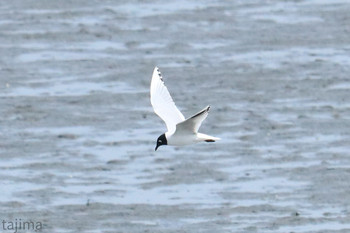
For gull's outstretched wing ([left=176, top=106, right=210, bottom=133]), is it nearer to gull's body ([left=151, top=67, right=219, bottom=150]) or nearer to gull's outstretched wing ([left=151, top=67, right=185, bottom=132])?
gull's body ([left=151, top=67, right=219, bottom=150])

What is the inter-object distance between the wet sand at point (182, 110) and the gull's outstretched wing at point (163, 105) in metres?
3.73

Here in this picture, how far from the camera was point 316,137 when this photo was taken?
21.1m

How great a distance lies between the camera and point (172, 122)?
46.2 ft

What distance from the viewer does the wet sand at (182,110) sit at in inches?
730

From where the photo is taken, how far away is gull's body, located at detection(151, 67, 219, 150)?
13.1 meters

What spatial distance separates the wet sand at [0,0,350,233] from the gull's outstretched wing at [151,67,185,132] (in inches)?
147

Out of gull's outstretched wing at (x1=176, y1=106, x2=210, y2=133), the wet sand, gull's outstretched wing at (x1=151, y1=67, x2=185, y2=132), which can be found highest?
gull's outstretched wing at (x1=176, y1=106, x2=210, y2=133)

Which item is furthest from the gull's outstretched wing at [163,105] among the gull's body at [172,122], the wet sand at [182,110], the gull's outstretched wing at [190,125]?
the wet sand at [182,110]

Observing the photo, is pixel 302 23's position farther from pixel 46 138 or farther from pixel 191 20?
pixel 46 138

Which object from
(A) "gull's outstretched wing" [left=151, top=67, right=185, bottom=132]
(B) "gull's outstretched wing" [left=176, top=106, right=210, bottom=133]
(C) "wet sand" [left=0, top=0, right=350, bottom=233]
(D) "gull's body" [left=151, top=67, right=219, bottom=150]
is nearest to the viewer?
(B) "gull's outstretched wing" [left=176, top=106, right=210, bottom=133]

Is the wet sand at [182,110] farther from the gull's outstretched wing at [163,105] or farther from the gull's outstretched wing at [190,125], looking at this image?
the gull's outstretched wing at [190,125]

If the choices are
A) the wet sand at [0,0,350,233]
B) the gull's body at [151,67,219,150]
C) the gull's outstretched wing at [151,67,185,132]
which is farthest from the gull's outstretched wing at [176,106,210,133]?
the wet sand at [0,0,350,233]

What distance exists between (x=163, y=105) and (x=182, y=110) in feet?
25.4

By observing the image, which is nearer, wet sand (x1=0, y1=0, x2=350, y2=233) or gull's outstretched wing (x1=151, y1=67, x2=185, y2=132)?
gull's outstretched wing (x1=151, y1=67, x2=185, y2=132)
